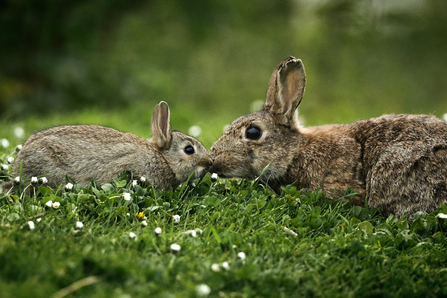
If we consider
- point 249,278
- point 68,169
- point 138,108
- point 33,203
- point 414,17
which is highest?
point 414,17

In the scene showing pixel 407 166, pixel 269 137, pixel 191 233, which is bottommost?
pixel 191 233

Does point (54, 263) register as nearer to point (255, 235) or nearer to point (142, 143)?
point (255, 235)

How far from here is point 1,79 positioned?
40.7 ft

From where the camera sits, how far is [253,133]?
586 centimetres

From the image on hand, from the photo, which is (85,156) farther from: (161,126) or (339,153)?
(339,153)

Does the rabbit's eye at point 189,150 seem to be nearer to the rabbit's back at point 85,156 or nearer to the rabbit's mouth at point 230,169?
the rabbit's mouth at point 230,169

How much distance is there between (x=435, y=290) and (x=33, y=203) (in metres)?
3.48

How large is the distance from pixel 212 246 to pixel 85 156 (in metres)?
1.97

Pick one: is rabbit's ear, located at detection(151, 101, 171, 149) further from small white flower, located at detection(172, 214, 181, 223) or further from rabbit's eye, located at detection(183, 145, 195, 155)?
small white flower, located at detection(172, 214, 181, 223)

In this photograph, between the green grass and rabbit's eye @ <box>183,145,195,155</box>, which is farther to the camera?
rabbit's eye @ <box>183,145,195,155</box>

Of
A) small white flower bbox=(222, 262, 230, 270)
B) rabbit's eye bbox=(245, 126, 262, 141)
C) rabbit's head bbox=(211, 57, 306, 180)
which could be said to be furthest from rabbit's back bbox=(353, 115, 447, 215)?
small white flower bbox=(222, 262, 230, 270)

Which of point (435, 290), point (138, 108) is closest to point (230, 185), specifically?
point (435, 290)

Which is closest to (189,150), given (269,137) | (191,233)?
(269,137)

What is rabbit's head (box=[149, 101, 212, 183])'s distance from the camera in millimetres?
5914
